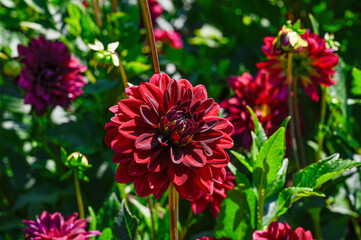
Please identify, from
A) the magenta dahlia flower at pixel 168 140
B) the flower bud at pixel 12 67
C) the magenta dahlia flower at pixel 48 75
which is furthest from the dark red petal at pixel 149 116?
the flower bud at pixel 12 67

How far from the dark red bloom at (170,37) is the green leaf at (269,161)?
0.82 metres

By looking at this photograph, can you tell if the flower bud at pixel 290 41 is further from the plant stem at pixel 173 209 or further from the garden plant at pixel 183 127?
the plant stem at pixel 173 209

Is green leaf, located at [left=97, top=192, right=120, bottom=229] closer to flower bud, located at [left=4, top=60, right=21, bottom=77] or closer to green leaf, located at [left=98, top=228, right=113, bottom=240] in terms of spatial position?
green leaf, located at [left=98, top=228, right=113, bottom=240]

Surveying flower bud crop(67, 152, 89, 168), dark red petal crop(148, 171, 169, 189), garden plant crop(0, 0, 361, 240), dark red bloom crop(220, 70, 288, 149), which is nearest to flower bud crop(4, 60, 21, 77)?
garden plant crop(0, 0, 361, 240)

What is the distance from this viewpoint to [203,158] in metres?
0.49

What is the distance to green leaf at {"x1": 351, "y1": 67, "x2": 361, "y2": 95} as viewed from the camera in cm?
84

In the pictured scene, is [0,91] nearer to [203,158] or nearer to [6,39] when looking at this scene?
[6,39]

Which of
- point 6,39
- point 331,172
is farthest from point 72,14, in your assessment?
point 331,172

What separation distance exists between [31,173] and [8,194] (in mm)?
80

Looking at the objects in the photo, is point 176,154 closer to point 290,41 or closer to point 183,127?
point 183,127

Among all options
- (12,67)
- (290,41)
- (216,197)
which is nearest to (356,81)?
(290,41)

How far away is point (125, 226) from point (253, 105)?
0.34m

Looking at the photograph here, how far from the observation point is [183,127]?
0.52 meters

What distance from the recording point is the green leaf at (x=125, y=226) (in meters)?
0.61
